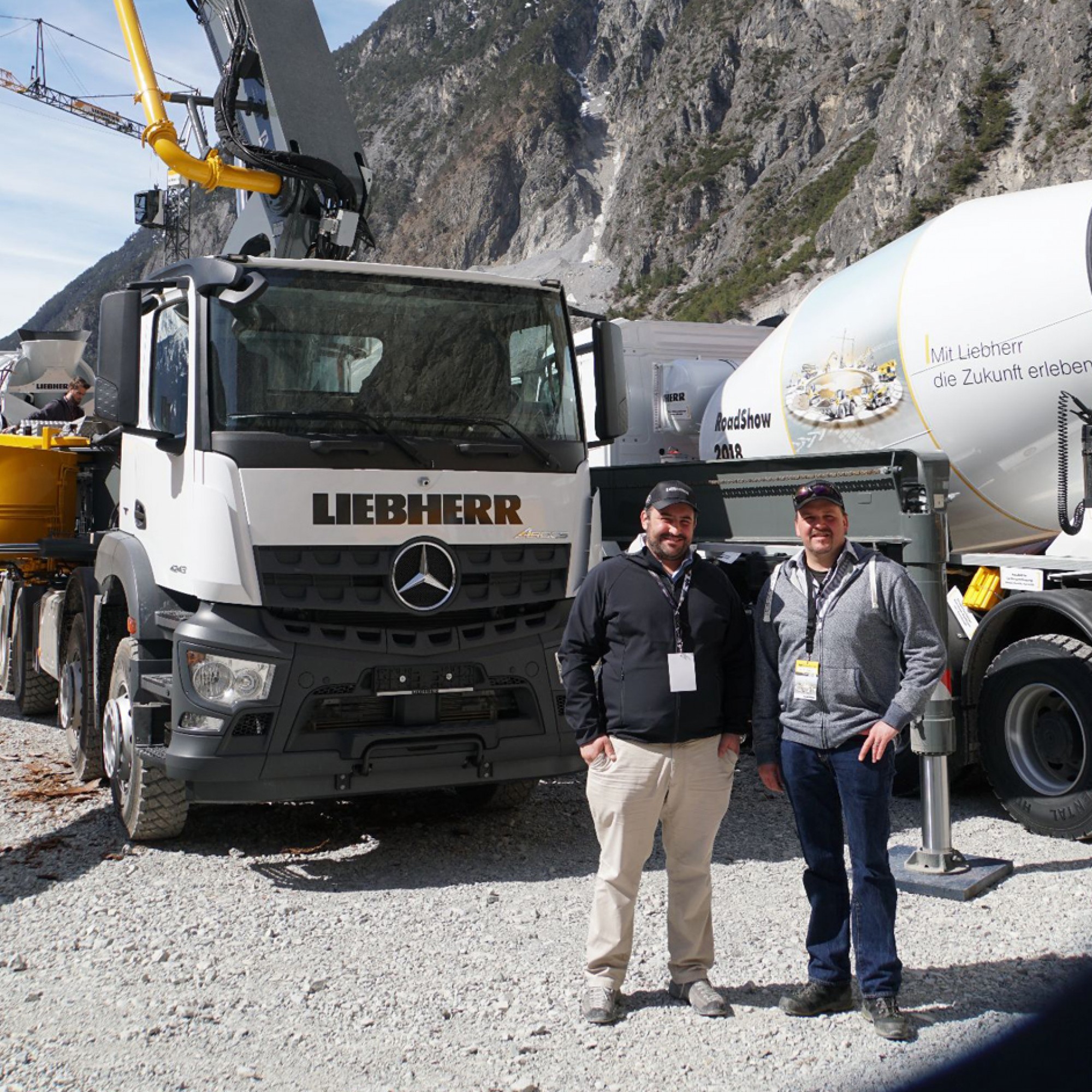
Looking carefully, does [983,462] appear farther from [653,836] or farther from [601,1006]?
[601,1006]

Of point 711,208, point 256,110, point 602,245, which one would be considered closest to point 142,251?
point 602,245

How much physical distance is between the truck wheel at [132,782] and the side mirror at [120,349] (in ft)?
4.03

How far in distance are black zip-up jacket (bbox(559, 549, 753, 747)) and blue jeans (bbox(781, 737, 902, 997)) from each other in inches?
12.4

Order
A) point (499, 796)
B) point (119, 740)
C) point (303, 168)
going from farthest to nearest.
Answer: point (303, 168)
point (499, 796)
point (119, 740)

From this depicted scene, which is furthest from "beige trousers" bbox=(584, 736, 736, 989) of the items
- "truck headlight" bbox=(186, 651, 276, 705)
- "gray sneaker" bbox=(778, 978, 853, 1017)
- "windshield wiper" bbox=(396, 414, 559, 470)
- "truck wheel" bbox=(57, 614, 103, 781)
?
"truck wheel" bbox=(57, 614, 103, 781)

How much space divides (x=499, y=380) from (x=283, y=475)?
1252mm

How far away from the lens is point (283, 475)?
17.8 ft

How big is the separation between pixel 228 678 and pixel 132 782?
3.65ft

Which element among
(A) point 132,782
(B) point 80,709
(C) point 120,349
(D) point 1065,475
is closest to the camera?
(C) point 120,349

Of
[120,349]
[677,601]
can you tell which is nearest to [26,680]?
[120,349]

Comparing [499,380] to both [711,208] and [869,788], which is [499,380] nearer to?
[869,788]

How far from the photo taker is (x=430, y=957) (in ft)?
15.7

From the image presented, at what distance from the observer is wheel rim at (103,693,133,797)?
20.4 feet

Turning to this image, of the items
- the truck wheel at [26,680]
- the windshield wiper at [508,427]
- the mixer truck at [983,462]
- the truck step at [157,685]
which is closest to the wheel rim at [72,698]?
the truck wheel at [26,680]
